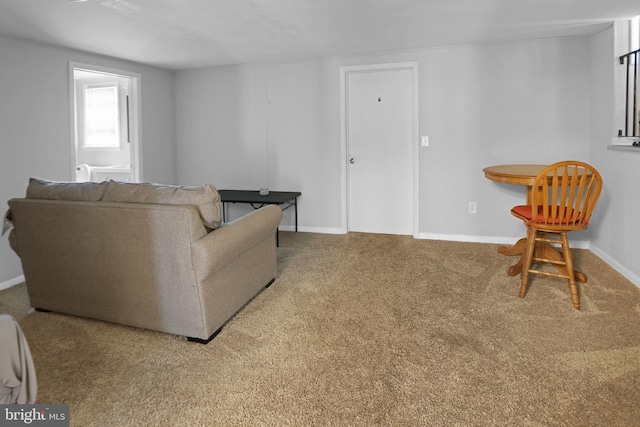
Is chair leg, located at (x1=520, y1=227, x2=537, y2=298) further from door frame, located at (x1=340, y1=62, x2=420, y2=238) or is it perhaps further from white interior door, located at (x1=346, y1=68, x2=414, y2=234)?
white interior door, located at (x1=346, y1=68, x2=414, y2=234)

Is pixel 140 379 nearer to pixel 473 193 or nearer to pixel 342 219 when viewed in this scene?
pixel 342 219

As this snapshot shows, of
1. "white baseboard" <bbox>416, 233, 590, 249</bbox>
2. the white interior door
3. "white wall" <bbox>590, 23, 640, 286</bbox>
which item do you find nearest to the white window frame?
the white interior door

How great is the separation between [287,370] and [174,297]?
2.54 ft

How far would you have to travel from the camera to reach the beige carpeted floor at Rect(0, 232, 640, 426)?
1711mm

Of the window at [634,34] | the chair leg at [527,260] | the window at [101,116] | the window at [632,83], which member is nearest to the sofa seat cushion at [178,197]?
the chair leg at [527,260]

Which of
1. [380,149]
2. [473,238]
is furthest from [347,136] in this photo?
[473,238]

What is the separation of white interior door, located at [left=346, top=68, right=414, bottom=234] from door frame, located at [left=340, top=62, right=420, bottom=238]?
52 millimetres

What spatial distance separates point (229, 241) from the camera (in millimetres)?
2365

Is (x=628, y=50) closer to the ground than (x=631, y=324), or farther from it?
farther from it

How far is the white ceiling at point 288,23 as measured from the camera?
294cm

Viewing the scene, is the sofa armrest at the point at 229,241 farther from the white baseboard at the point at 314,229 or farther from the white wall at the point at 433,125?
the white wall at the point at 433,125

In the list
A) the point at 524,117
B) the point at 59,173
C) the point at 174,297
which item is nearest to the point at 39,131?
the point at 59,173

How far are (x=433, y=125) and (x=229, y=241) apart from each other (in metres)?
3.07

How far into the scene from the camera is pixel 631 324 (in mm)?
2467
